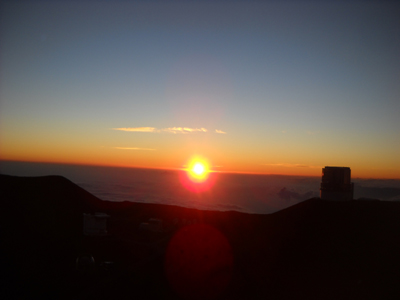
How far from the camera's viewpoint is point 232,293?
43.8 ft

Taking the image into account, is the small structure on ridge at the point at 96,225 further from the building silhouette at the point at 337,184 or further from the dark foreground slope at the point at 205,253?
the building silhouette at the point at 337,184

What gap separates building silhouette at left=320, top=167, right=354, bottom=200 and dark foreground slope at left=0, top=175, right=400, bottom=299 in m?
1.22

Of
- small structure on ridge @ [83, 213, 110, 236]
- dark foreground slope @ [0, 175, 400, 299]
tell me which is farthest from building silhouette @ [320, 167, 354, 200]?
small structure on ridge @ [83, 213, 110, 236]

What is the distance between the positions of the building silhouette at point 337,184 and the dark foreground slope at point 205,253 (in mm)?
1221

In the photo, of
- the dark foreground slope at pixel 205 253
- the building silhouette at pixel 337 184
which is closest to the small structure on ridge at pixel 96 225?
the dark foreground slope at pixel 205 253

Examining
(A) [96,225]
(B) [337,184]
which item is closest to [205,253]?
(A) [96,225]

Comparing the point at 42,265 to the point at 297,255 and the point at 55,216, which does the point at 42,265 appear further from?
the point at 297,255

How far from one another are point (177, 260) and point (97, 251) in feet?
16.1

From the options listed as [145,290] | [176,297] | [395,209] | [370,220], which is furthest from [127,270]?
[395,209]

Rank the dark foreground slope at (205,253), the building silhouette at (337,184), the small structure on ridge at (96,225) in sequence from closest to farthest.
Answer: the dark foreground slope at (205,253) < the small structure on ridge at (96,225) < the building silhouette at (337,184)

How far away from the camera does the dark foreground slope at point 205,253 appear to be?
43.4 feet

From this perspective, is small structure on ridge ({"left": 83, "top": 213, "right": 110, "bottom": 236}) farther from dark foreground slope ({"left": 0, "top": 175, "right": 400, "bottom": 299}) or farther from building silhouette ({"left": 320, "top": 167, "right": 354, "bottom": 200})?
building silhouette ({"left": 320, "top": 167, "right": 354, "bottom": 200})

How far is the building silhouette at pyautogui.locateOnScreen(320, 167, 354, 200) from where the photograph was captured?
24547 millimetres

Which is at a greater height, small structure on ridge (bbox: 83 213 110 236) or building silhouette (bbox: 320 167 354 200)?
building silhouette (bbox: 320 167 354 200)
